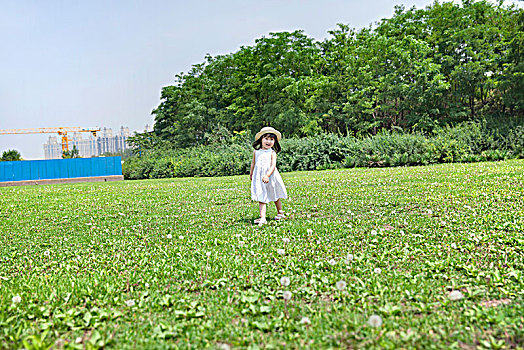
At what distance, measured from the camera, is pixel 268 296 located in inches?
116

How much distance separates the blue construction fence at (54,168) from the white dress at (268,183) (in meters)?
23.0

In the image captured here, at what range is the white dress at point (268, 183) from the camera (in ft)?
20.5

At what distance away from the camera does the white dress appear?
624 cm

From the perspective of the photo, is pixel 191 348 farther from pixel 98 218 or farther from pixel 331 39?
pixel 331 39

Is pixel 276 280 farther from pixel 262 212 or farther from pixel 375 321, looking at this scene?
pixel 262 212

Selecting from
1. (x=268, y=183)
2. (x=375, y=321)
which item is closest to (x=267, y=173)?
(x=268, y=183)

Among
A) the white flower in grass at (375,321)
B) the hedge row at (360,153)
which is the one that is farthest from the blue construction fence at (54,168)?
the white flower in grass at (375,321)

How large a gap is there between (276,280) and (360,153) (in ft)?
57.8

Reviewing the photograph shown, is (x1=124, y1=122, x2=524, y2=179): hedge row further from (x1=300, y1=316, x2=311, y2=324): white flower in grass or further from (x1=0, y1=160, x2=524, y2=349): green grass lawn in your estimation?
(x1=300, y1=316, x2=311, y2=324): white flower in grass

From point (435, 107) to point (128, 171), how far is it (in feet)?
78.3

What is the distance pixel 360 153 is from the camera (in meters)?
20.0

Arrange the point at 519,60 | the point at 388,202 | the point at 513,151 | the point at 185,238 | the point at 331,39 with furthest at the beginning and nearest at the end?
1. the point at 331,39
2. the point at 519,60
3. the point at 513,151
4. the point at 388,202
5. the point at 185,238

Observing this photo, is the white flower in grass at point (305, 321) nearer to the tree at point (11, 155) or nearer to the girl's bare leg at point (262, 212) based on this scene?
the girl's bare leg at point (262, 212)

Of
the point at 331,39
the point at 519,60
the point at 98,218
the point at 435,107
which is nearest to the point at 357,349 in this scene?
the point at 98,218
